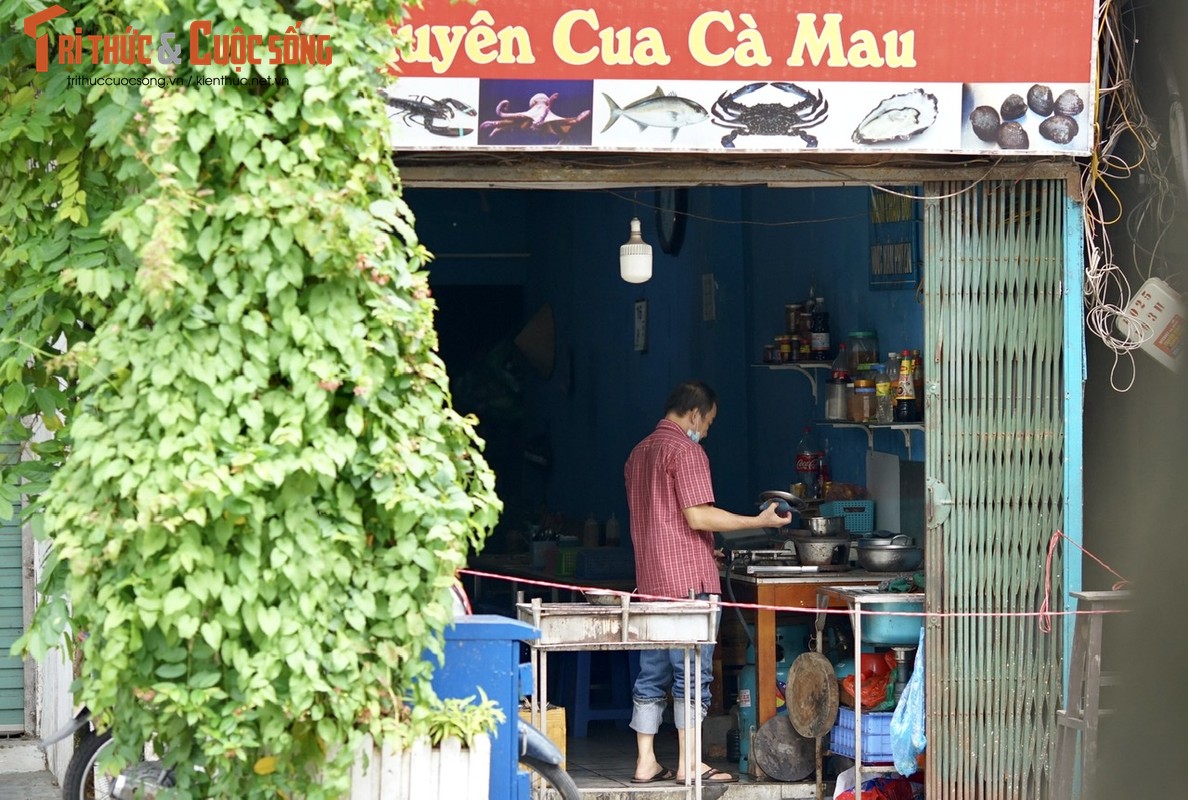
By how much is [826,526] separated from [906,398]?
93 cm

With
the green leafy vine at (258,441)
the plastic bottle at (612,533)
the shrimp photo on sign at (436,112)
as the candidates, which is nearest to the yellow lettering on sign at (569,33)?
the shrimp photo on sign at (436,112)

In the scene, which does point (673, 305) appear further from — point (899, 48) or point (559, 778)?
point (559, 778)

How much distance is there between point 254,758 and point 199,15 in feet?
6.52

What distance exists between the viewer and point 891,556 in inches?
286

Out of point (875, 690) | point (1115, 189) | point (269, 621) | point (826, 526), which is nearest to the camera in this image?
point (269, 621)

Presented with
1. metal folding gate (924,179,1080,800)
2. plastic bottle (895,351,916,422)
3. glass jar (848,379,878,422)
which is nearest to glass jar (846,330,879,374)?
glass jar (848,379,878,422)

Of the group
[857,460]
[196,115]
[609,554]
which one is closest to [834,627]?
[857,460]

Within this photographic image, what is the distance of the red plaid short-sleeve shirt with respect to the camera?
23.7 ft

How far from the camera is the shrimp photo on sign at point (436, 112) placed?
19.1ft

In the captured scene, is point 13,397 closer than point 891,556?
Yes

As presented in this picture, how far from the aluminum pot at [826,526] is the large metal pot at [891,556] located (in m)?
0.52

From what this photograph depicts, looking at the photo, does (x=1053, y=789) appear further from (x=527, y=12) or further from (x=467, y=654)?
(x=527, y=12)

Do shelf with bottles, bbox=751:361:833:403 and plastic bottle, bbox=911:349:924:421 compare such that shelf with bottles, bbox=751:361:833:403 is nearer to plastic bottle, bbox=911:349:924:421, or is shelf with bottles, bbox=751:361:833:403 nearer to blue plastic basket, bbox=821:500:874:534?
blue plastic basket, bbox=821:500:874:534

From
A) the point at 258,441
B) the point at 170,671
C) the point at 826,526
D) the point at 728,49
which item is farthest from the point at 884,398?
the point at 170,671
